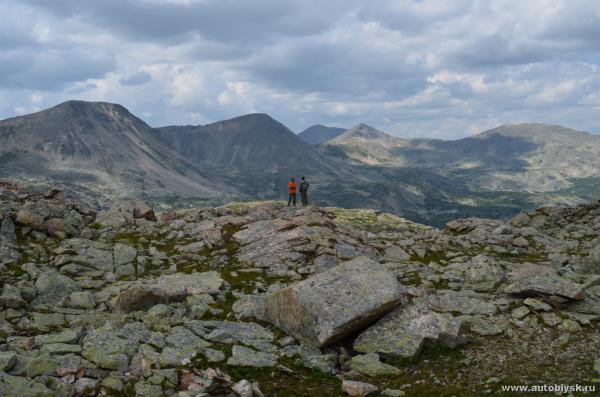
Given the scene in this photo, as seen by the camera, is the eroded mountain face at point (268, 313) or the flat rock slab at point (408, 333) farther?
the flat rock slab at point (408, 333)

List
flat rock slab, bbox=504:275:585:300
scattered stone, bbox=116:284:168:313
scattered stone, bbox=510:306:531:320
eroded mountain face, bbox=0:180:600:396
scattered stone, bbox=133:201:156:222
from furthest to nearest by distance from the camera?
scattered stone, bbox=133:201:156:222 < flat rock slab, bbox=504:275:585:300 < scattered stone, bbox=510:306:531:320 < scattered stone, bbox=116:284:168:313 < eroded mountain face, bbox=0:180:600:396

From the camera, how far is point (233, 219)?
39219mm

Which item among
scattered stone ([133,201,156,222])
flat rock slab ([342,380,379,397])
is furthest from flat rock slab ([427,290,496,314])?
scattered stone ([133,201,156,222])

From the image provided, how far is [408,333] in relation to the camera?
20.0m

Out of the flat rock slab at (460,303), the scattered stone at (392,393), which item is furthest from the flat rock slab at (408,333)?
the flat rock slab at (460,303)

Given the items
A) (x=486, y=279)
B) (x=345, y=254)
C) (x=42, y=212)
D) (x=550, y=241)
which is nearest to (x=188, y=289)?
(x=345, y=254)

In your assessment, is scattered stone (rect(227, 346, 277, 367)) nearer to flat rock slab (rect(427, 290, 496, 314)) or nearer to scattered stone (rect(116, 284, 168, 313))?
scattered stone (rect(116, 284, 168, 313))

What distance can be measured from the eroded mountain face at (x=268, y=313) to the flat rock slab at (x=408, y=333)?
6 cm

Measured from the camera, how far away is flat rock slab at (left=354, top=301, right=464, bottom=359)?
19172 millimetres

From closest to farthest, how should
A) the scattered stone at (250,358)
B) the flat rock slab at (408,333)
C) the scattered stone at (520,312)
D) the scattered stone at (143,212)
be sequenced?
the scattered stone at (250,358)
the flat rock slab at (408,333)
the scattered stone at (520,312)
the scattered stone at (143,212)

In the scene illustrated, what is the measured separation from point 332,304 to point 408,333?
11.0 ft

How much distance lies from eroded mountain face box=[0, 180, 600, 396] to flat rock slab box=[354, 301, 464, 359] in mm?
62

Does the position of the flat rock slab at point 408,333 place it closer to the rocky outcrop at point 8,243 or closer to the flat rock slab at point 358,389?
the flat rock slab at point 358,389

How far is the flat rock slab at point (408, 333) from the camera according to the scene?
1917cm
